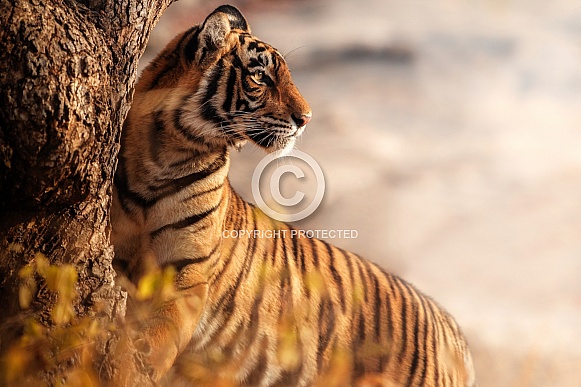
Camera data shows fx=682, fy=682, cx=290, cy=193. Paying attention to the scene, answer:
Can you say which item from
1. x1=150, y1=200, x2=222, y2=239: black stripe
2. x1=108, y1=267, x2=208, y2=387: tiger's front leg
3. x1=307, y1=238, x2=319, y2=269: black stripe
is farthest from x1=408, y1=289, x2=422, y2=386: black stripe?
x1=150, y1=200, x2=222, y2=239: black stripe

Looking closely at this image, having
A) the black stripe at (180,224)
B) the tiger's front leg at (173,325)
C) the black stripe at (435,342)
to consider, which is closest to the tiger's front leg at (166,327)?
the tiger's front leg at (173,325)

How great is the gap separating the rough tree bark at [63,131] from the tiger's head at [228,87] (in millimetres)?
370

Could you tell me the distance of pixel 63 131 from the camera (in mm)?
1451

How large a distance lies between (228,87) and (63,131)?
0.84m

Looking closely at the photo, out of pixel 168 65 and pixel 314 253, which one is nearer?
pixel 168 65

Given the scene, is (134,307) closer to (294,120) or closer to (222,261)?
(222,261)

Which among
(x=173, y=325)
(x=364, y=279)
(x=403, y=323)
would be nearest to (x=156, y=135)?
(x=173, y=325)

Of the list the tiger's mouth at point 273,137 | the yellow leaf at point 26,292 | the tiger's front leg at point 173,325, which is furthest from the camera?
the tiger's mouth at point 273,137

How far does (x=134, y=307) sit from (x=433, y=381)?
1.31 metres

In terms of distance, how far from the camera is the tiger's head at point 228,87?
86.0 inches

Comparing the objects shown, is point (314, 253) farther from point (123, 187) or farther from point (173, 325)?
point (123, 187)

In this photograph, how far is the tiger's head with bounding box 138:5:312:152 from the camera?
2.19 meters

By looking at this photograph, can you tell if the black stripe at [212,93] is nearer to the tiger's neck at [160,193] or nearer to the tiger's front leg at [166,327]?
the tiger's neck at [160,193]

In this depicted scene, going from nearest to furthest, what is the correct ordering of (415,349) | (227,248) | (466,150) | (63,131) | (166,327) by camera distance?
(63,131), (166,327), (227,248), (415,349), (466,150)
